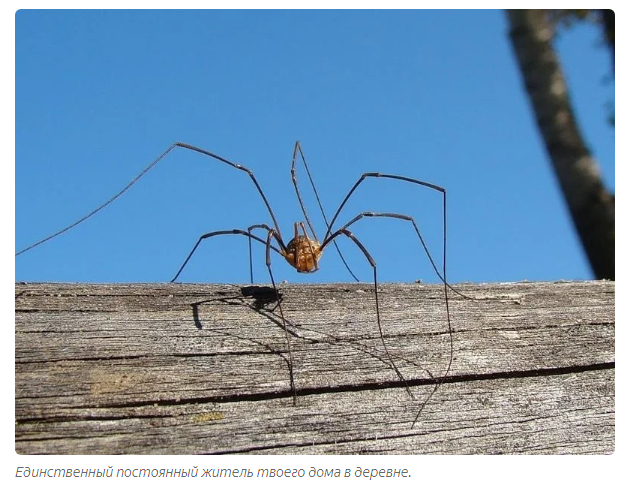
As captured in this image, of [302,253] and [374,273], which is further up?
[302,253]

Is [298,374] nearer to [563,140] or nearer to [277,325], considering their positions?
[277,325]

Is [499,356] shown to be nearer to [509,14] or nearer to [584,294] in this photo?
[584,294]

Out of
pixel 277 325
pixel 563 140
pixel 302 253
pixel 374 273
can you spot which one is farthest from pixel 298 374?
pixel 563 140

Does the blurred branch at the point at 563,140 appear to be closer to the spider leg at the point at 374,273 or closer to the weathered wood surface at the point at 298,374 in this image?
A: the spider leg at the point at 374,273

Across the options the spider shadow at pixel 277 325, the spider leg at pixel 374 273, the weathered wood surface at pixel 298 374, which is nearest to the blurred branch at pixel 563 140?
the spider leg at pixel 374 273
